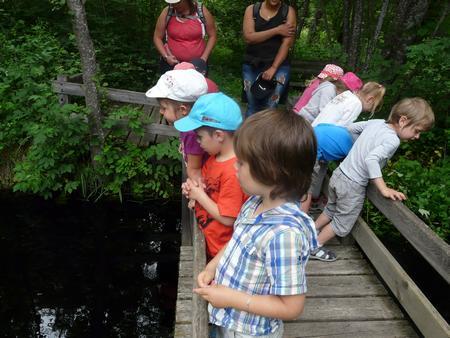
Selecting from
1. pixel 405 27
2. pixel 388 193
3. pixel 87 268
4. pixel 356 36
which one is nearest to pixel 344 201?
pixel 388 193

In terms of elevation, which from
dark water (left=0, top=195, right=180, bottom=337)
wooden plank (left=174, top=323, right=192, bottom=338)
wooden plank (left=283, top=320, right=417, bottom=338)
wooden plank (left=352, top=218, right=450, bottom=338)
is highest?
wooden plank (left=352, top=218, right=450, bottom=338)

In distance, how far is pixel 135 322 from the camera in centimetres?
471

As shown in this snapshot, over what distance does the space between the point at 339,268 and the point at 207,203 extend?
187 centimetres

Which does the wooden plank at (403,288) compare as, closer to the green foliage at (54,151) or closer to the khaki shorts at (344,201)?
the khaki shorts at (344,201)

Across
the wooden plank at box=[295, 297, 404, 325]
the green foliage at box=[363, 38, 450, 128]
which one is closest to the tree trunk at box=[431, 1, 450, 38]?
the green foliage at box=[363, 38, 450, 128]

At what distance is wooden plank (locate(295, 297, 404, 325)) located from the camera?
114 inches

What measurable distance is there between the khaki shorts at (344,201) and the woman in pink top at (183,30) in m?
2.36

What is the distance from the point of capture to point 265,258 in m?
1.41

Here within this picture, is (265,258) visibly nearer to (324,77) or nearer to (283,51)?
(324,77)

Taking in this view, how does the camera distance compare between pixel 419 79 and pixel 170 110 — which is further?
pixel 419 79

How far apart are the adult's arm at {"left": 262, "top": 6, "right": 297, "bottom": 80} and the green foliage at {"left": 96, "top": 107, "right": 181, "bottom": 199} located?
6.12ft

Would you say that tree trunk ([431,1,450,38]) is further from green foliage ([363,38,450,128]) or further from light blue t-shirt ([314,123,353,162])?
light blue t-shirt ([314,123,353,162])

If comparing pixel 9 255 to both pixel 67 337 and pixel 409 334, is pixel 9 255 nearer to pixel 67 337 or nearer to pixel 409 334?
pixel 67 337

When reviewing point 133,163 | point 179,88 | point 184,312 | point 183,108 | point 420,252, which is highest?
point 179,88
